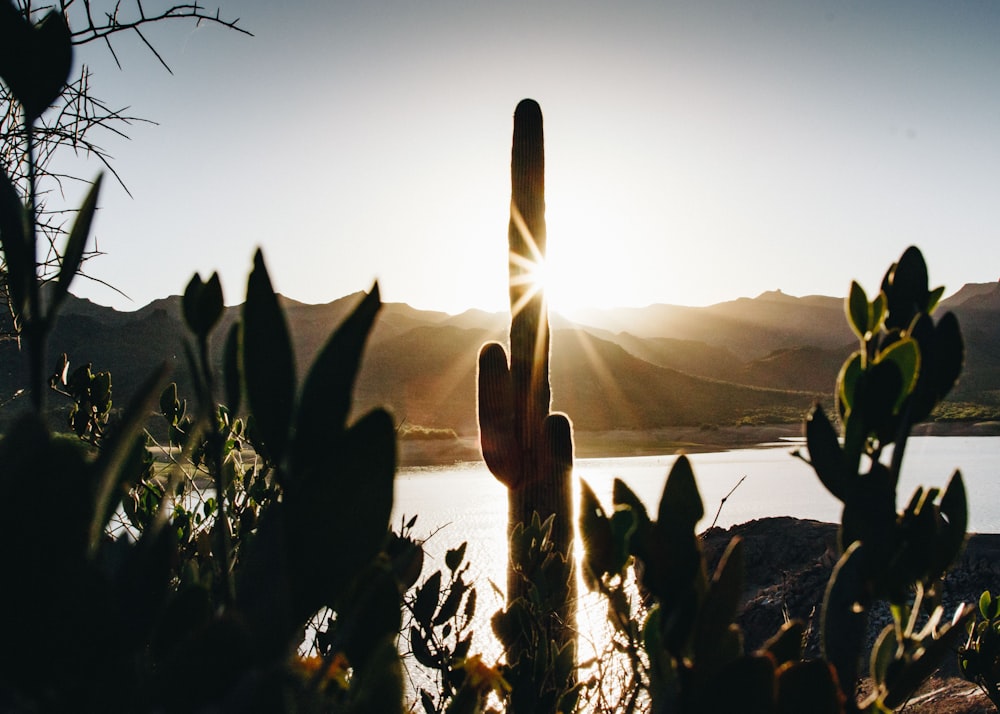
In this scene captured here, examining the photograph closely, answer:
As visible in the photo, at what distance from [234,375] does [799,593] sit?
429cm

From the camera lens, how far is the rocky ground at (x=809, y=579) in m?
2.91

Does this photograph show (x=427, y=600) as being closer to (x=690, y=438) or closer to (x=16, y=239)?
(x=16, y=239)

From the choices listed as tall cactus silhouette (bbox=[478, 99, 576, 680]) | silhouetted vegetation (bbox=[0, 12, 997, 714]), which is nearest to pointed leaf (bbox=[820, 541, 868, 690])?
silhouetted vegetation (bbox=[0, 12, 997, 714])

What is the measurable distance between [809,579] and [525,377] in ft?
7.86

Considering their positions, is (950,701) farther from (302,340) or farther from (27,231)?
(302,340)

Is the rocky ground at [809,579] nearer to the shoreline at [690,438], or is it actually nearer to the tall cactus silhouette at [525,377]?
the tall cactus silhouette at [525,377]

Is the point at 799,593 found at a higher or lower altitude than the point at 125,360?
lower

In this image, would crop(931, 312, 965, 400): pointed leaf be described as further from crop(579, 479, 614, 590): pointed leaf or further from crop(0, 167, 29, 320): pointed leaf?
crop(0, 167, 29, 320): pointed leaf

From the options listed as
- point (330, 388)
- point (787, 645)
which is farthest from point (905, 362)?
point (330, 388)

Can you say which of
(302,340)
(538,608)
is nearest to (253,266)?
(538,608)

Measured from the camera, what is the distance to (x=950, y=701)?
278 cm

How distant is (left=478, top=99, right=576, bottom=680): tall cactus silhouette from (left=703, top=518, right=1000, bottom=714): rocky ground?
754 mm

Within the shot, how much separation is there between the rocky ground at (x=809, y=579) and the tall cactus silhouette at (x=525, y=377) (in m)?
0.75

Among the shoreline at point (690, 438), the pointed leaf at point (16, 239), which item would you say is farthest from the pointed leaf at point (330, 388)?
the shoreline at point (690, 438)
